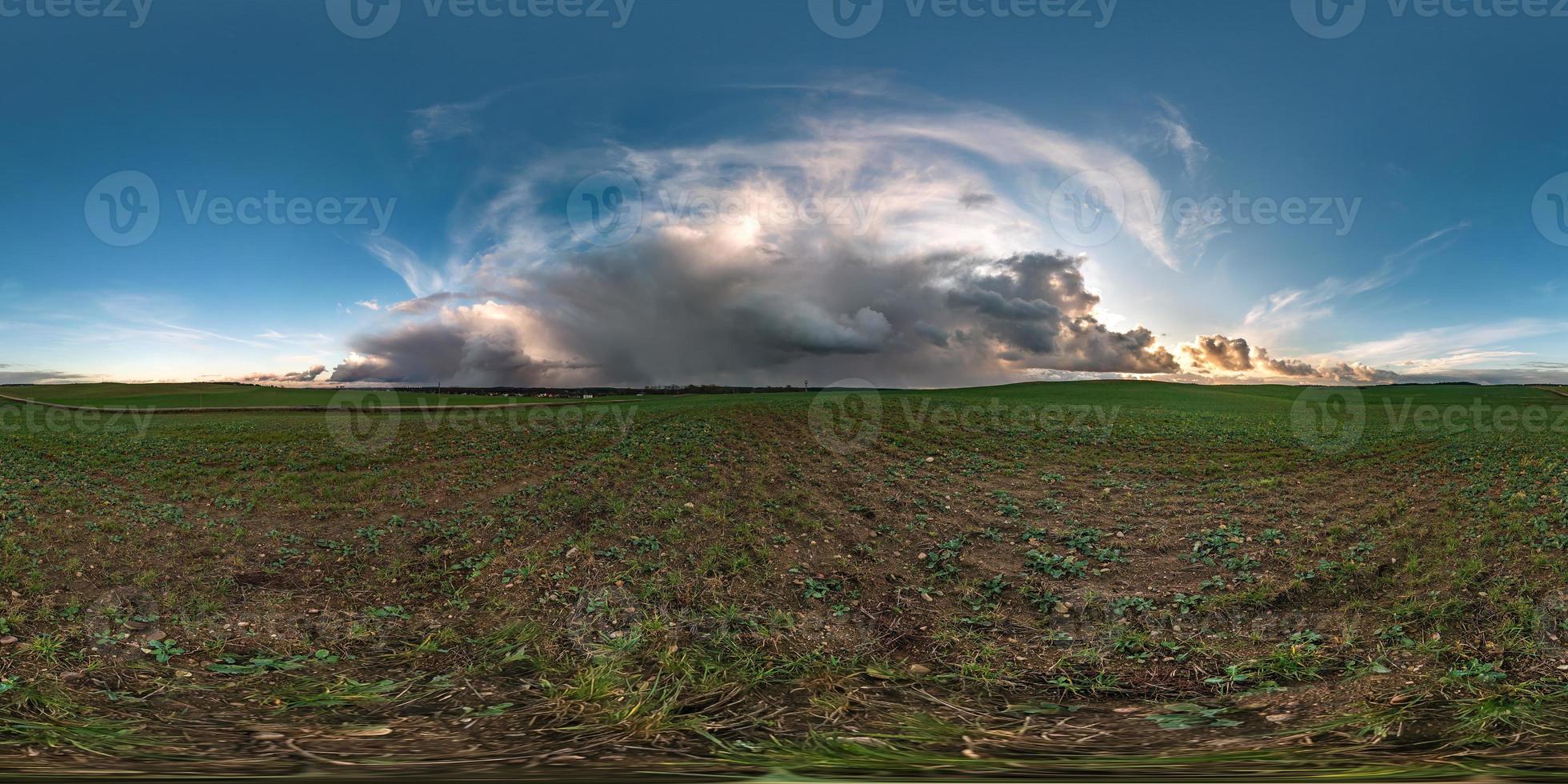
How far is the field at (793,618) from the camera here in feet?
10.0

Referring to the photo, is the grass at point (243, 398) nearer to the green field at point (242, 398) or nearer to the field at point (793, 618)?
the green field at point (242, 398)

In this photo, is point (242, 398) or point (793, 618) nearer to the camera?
point (793, 618)

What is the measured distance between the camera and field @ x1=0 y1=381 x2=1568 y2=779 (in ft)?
10.0

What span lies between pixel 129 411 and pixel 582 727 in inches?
2493

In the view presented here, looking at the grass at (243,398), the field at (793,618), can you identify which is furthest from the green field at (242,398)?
the field at (793,618)

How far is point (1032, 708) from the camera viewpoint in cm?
375

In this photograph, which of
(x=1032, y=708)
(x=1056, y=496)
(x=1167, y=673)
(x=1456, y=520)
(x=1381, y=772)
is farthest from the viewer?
(x=1056, y=496)

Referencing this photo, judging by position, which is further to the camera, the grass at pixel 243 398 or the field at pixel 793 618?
the grass at pixel 243 398

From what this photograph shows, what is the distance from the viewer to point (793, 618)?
544 cm

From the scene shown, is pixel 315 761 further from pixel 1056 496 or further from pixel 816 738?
pixel 1056 496

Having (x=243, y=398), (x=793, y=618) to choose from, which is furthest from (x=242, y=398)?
(x=793, y=618)

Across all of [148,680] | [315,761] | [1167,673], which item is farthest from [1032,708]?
[148,680]

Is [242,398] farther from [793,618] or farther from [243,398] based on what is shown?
[793,618]

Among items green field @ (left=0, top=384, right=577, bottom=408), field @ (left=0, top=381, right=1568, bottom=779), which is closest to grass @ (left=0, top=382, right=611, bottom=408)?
green field @ (left=0, top=384, right=577, bottom=408)
